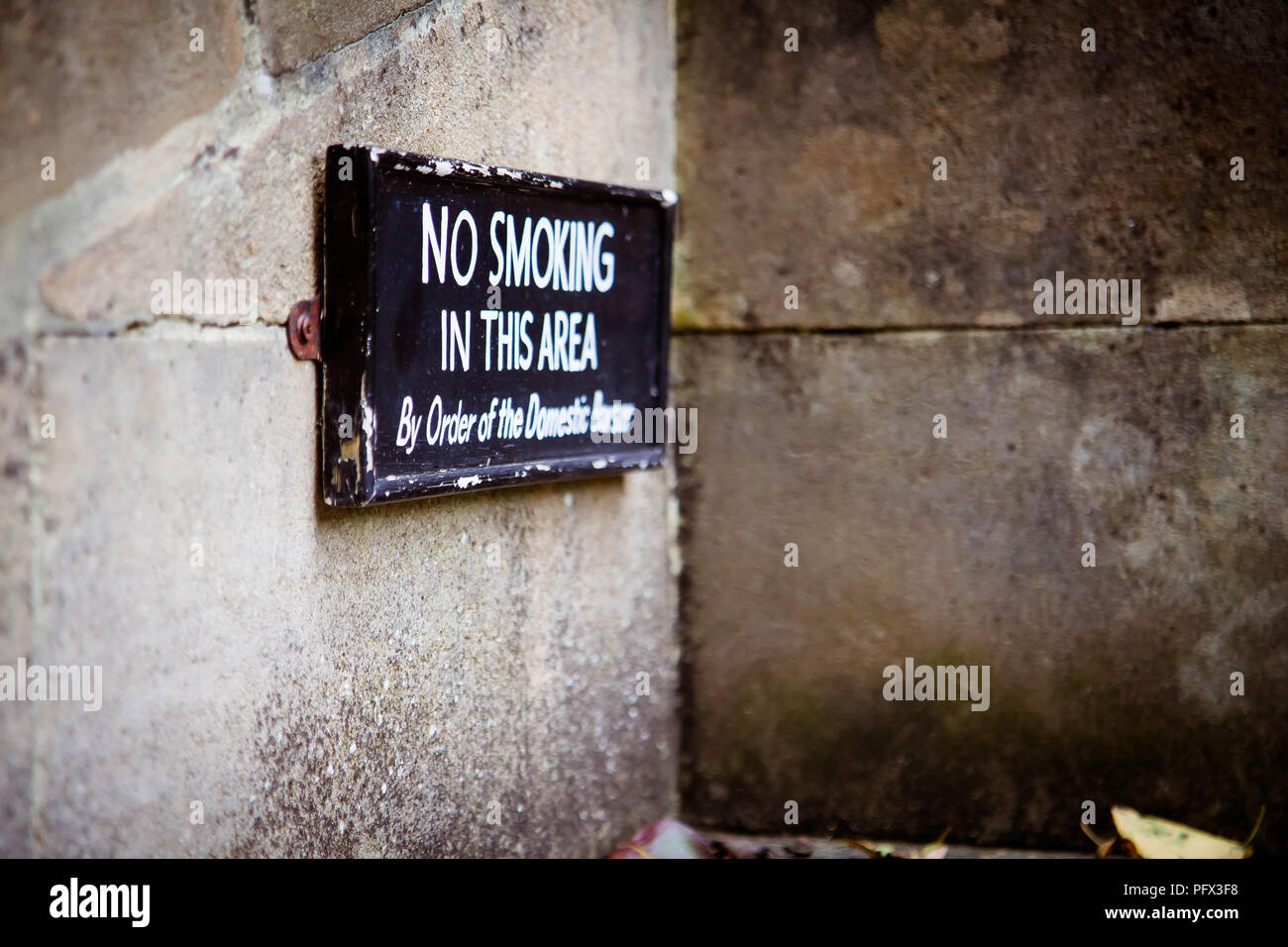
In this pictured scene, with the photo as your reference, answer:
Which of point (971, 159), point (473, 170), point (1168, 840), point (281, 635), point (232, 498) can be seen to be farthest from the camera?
point (971, 159)

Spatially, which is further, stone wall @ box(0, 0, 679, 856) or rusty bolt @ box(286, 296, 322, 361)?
rusty bolt @ box(286, 296, 322, 361)

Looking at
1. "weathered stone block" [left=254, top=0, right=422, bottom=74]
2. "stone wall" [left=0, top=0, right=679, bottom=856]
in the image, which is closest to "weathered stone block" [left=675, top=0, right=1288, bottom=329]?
"stone wall" [left=0, top=0, right=679, bottom=856]

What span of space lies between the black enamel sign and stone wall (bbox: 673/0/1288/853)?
1.20ft

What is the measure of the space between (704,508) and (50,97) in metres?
1.66

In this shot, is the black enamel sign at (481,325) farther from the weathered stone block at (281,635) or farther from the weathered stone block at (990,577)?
the weathered stone block at (990,577)

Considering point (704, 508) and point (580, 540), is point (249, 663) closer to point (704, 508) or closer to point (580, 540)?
point (580, 540)

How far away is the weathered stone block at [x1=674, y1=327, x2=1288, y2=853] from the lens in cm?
223

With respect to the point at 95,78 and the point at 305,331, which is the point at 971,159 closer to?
the point at 305,331

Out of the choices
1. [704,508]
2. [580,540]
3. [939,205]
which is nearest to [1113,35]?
[939,205]

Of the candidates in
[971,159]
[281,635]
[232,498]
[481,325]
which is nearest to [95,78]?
[232,498]

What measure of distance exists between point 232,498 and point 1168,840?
197cm

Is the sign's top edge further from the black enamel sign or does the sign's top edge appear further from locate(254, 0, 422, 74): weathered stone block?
locate(254, 0, 422, 74): weathered stone block

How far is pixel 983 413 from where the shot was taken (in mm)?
2350
